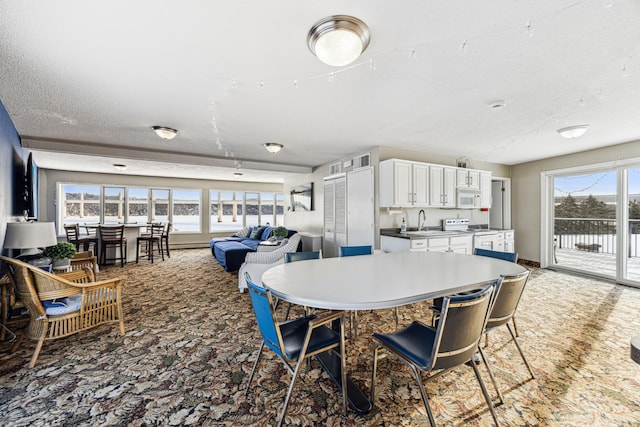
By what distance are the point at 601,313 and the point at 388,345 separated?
11.5 feet

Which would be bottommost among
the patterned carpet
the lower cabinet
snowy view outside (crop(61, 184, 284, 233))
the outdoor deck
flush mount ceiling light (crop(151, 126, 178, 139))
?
the patterned carpet

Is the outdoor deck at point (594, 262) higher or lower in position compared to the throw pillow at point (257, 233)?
lower

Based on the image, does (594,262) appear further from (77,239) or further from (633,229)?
(77,239)

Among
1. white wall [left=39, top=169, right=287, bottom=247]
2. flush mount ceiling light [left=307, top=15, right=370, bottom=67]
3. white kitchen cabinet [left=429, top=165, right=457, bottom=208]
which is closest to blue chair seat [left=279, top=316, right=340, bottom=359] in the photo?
flush mount ceiling light [left=307, top=15, right=370, bottom=67]

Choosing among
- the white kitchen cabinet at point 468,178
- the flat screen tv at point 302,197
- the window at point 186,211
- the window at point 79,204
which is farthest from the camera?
the window at point 186,211

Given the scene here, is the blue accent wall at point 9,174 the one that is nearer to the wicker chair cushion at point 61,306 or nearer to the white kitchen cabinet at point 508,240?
the wicker chair cushion at point 61,306

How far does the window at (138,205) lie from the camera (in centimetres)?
823

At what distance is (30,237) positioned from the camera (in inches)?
101

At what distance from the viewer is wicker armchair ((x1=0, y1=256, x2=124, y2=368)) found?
213 cm

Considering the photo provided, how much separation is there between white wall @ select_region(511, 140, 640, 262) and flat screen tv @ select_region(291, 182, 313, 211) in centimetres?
505

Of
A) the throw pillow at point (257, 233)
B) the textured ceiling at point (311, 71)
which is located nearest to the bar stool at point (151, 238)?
the throw pillow at point (257, 233)

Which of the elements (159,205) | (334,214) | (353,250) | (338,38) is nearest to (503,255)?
Result: (353,250)

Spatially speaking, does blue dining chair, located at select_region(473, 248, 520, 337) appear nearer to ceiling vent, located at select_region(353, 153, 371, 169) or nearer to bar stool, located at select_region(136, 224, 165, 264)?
ceiling vent, located at select_region(353, 153, 371, 169)

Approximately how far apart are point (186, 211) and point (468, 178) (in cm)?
874
